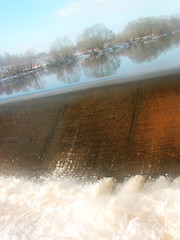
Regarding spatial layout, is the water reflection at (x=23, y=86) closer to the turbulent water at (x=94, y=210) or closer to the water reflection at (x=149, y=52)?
the water reflection at (x=149, y=52)

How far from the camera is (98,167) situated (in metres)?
4.57

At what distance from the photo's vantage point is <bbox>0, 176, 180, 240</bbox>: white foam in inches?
130

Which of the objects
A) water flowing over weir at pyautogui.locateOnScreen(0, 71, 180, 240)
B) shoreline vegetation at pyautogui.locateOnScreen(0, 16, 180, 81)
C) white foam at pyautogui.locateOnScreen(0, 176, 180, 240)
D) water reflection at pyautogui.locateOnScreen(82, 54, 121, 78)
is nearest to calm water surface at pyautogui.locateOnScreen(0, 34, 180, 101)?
water reflection at pyautogui.locateOnScreen(82, 54, 121, 78)

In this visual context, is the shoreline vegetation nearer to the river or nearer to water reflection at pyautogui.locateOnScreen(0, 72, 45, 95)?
water reflection at pyautogui.locateOnScreen(0, 72, 45, 95)

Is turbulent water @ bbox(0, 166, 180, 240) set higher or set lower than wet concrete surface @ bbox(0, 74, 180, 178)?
lower

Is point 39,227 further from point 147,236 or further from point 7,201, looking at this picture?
point 147,236

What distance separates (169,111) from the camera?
15.3 feet

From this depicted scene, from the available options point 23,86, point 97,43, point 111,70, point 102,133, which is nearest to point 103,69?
point 111,70

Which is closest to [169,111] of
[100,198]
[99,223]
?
[100,198]

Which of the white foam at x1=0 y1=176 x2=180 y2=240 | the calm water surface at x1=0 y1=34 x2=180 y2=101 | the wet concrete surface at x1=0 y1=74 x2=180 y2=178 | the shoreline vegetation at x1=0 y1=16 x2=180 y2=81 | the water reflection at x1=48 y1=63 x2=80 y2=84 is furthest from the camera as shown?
the shoreline vegetation at x1=0 y1=16 x2=180 y2=81

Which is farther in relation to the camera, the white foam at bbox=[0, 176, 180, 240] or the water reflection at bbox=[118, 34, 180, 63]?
the water reflection at bbox=[118, 34, 180, 63]

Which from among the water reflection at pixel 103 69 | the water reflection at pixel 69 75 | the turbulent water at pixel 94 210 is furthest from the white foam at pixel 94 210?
the water reflection at pixel 69 75

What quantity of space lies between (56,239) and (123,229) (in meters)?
1.06

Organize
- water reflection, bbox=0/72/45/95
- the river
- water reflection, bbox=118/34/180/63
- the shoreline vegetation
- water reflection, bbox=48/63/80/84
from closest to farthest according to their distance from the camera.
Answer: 1. the river
2. water reflection, bbox=48/63/80/84
3. water reflection, bbox=118/34/180/63
4. water reflection, bbox=0/72/45/95
5. the shoreline vegetation
